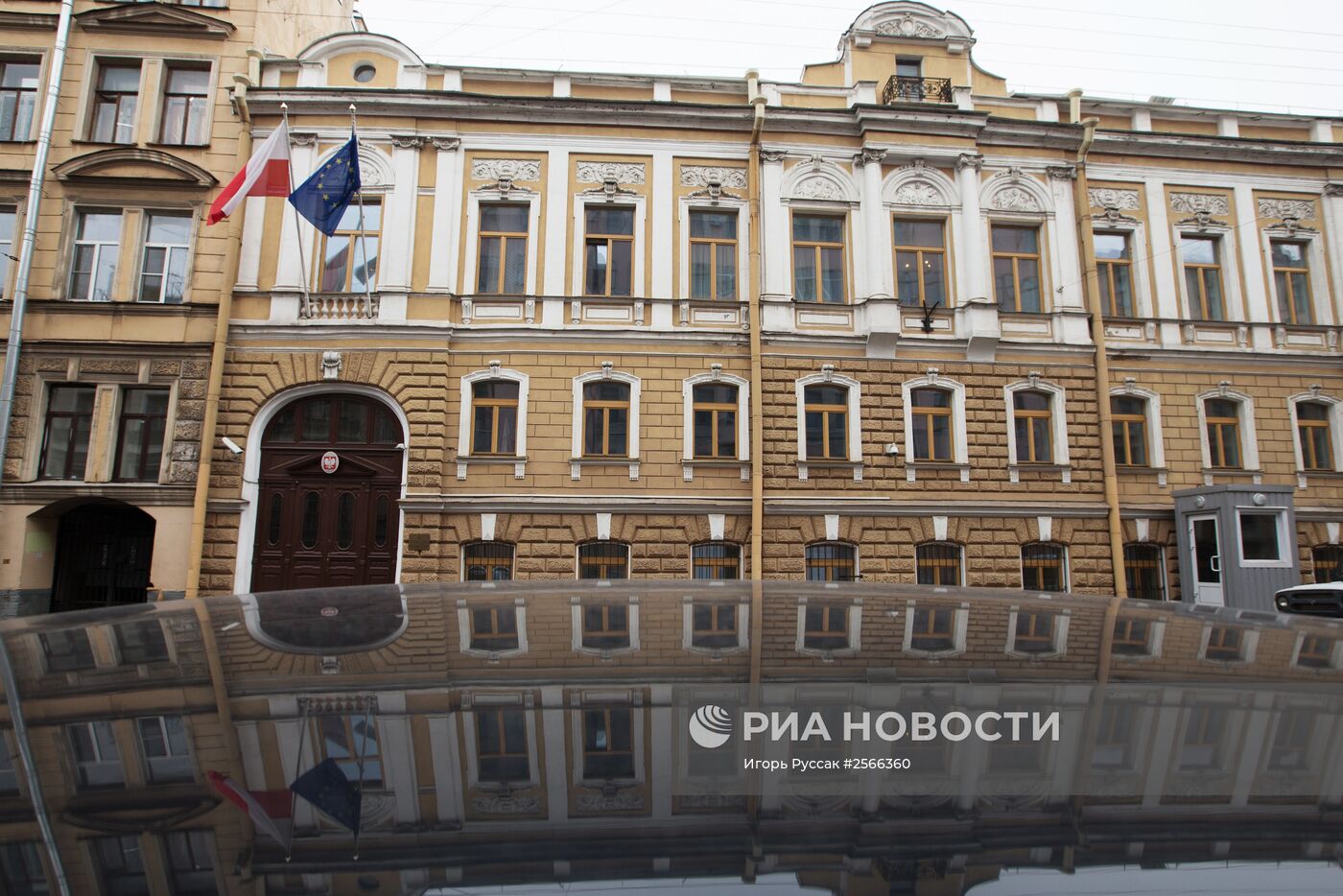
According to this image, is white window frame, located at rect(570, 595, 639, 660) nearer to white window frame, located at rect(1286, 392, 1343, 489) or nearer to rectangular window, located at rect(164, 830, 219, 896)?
rectangular window, located at rect(164, 830, 219, 896)

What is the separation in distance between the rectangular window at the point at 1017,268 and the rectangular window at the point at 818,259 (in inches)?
140

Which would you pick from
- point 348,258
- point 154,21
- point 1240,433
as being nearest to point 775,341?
point 348,258

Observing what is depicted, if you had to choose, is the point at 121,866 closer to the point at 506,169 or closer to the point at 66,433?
the point at 506,169

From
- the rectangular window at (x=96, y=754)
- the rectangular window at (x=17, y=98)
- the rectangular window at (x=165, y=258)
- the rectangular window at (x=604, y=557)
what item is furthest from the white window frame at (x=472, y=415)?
the rectangular window at (x=96, y=754)

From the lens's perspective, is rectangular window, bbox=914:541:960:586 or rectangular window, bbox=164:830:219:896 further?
rectangular window, bbox=914:541:960:586

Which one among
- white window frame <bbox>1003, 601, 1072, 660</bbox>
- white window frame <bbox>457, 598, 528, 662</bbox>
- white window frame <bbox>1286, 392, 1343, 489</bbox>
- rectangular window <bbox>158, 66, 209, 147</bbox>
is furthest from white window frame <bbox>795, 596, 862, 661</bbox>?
white window frame <bbox>1286, 392, 1343, 489</bbox>

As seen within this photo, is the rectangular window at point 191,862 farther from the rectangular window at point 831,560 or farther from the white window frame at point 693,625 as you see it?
the rectangular window at point 831,560

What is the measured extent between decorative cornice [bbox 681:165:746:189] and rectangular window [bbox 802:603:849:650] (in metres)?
14.0

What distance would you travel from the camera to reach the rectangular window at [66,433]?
14258 millimetres

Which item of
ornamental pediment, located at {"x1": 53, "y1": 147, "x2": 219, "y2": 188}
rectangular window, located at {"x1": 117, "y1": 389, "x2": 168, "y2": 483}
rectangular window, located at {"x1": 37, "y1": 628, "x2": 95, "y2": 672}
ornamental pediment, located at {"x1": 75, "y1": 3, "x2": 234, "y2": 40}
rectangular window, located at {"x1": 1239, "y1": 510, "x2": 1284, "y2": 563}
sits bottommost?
rectangular window, located at {"x1": 37, "y1": 628, "x2": 95, "y2": 672}

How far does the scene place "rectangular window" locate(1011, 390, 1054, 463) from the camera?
15312 millimetres

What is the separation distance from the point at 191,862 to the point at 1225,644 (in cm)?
274

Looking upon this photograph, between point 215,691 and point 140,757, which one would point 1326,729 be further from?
point 215,691

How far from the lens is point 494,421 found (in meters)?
14.6
